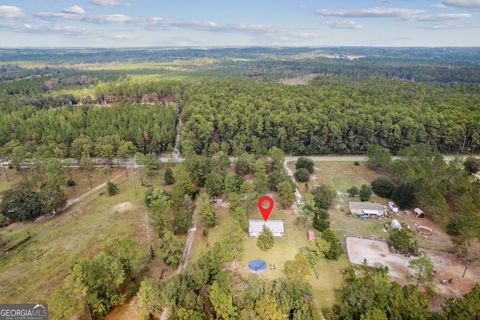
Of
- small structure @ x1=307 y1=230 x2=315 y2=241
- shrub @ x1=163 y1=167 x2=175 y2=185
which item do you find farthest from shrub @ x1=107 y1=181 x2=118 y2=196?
small structure @ x1=307 y1=230 x2=315 y2=241

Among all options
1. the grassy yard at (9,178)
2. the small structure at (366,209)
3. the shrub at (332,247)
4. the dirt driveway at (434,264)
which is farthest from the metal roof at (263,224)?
the grassy yard at (9,178)

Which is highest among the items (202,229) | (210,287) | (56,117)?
(56,117)

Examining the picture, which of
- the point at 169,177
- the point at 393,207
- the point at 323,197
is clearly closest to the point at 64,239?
the point at 169,177

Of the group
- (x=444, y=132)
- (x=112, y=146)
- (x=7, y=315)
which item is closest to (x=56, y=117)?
(x=112, y=146)

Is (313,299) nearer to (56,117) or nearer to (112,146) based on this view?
(112,146)

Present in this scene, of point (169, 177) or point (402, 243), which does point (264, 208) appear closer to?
point (169, 177)

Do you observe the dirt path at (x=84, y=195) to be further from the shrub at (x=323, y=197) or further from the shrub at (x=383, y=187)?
the shrub at (x=383, y=187)

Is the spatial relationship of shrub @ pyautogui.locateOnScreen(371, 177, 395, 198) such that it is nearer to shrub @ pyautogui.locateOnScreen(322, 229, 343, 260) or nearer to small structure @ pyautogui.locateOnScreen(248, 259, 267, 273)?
shrub @ pyautogui.locateOnScreen(322, 229, 343, 260)
